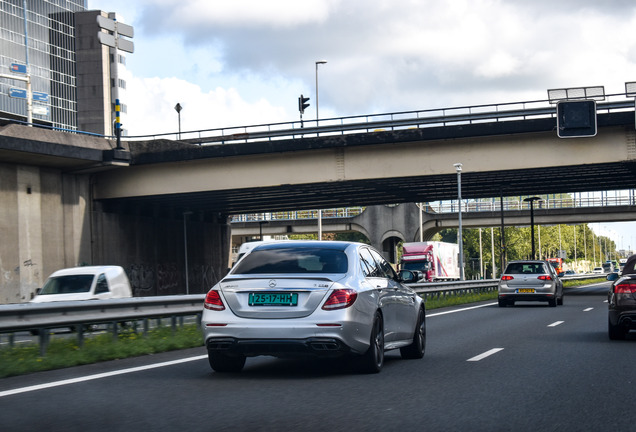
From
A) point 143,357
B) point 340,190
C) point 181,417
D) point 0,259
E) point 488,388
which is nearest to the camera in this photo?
point 181,417

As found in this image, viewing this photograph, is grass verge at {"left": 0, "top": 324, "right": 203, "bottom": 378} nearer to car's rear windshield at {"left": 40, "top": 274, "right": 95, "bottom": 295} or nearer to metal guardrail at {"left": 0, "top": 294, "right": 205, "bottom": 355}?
metal guardrail at {"left": 0, "top": 294, "right": 205, "bottom": 355}

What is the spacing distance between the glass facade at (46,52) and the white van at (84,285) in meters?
97.1

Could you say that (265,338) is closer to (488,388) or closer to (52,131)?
(488,388)

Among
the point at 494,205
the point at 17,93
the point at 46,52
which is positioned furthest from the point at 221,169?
the point at 46,52

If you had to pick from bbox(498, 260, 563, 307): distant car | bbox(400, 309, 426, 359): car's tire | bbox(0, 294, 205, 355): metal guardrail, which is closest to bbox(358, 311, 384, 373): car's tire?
bbox(400, 309, 426, 359): car's tire

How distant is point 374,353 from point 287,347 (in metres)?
1.10

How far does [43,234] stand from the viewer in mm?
35062

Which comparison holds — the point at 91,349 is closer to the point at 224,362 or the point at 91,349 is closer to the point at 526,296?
the point at 224,362

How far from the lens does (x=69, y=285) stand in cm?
2069

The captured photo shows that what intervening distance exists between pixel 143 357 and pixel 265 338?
352cm

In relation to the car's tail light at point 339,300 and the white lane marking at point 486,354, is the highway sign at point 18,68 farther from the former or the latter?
the car's tail light at point 339,300

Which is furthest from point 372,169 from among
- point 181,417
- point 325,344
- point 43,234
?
point 181,417

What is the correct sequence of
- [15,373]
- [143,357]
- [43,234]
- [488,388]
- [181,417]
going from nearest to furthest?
[181,417]
[488,388]
[15,373]
[143,357]
[43,234]

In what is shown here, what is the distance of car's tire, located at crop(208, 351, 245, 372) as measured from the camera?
9742 millimetres
